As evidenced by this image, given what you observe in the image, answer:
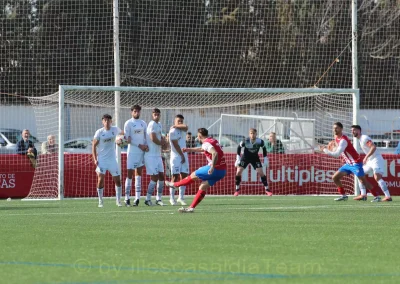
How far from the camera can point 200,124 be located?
1325 inches

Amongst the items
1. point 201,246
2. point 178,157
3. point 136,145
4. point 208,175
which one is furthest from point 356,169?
point 201,246

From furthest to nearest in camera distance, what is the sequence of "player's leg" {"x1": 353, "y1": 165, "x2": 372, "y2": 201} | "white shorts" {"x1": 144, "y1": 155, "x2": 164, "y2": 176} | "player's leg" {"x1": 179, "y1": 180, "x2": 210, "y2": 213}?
"player's leg" {"x1": 353, "y1": 165, "x2": 372, "y2": 201}
"white shorts" {"x1": 144, "y1": 155, "x2": 164, "y2": 176}
"player's leg" {"x1": 179, "y1": 180, "x2": 210, "y2": 213}

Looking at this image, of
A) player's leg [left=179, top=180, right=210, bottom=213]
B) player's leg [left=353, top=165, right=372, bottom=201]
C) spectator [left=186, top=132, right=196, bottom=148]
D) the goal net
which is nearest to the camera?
player's leg [left=179, top=180, right=210, bottom=213]

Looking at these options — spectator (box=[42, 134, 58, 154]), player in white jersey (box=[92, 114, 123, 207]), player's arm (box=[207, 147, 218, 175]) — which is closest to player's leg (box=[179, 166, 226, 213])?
player's arm (box=[207, 147, 218, 175])

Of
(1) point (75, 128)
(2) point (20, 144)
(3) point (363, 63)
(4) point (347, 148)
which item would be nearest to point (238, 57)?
(3) point (363, 63)

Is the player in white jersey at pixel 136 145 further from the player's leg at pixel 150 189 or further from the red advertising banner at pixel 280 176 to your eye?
the red advertising banner at pixel 280 176

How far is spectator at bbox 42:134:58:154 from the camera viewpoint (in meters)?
27.1

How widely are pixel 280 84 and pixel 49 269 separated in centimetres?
3754

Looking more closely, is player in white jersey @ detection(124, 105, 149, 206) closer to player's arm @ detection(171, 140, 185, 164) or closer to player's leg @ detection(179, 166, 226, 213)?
player's arm @ detection(171, 140, 185, 164)

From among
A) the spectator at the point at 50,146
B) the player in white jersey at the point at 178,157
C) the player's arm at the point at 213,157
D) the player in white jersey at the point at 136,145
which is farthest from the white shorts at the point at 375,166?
the spectator at the point at 50,146

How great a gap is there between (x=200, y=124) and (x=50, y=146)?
25.6 feet

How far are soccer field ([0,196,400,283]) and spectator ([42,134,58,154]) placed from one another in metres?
8.86

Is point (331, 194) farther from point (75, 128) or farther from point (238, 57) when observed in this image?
point (238, 57)

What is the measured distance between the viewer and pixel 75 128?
99.4ft
